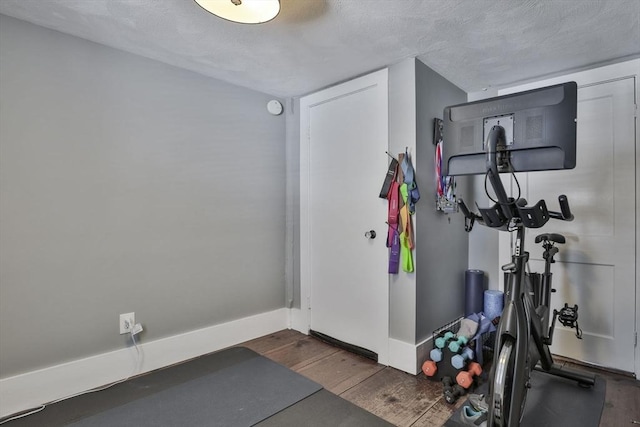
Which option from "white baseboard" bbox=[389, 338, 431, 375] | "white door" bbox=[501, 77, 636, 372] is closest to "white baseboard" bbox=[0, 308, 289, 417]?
"white baseboard" bbox=[389, 338, 431, 375]

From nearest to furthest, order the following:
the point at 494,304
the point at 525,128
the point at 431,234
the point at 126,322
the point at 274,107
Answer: the point at 525,128 → the point at 126,322 → the point at 431,234 → the point at 494,304 → the point at 274,107

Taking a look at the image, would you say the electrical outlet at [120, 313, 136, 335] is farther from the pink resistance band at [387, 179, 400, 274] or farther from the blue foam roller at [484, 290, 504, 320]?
the blue foam roller at [484, 290, 504, 320]

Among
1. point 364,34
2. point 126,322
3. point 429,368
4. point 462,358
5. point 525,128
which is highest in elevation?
point 364,34

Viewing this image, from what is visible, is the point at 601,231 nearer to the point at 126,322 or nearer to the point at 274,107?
the point at 274,107

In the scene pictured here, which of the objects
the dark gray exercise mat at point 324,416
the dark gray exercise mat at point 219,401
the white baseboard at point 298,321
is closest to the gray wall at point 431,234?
the dark gray exercise mat at point 324,416

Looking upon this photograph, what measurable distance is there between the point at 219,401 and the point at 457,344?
5.19 ft

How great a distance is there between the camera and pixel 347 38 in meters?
2.19

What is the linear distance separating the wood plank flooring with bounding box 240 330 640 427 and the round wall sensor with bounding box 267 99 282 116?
2.19m

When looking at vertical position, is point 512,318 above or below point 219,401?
above

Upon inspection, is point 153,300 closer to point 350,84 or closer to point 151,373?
point 151,373

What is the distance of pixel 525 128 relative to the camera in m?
1.54

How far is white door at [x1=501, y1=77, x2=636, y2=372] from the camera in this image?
242 cm

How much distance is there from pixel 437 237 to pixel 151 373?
2392 millimetres

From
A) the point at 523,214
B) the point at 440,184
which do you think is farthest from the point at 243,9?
the point at 440,184
